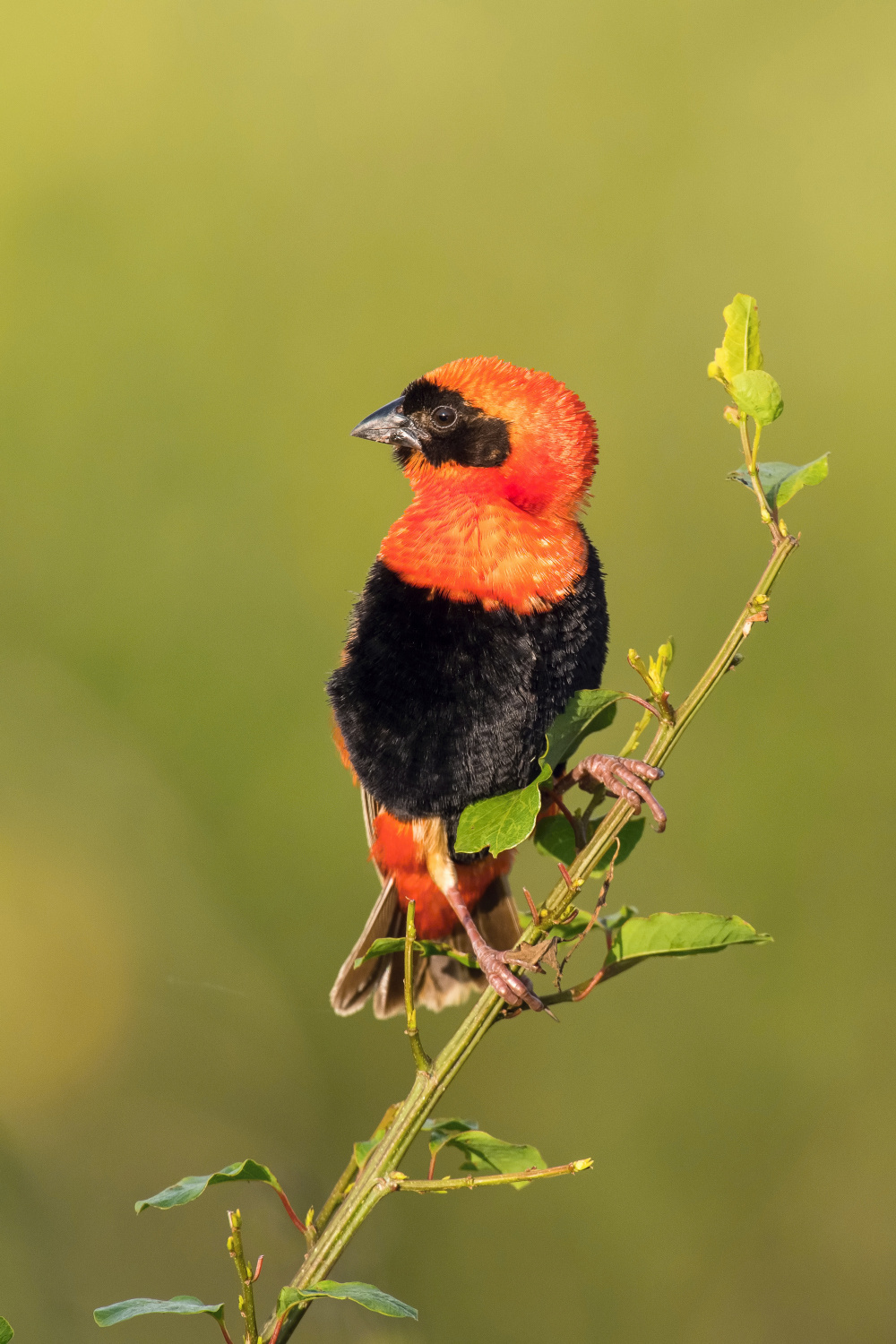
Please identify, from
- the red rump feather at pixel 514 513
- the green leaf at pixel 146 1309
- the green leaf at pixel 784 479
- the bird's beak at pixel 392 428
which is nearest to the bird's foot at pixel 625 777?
the red rump feather at pixel 514 513

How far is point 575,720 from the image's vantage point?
1.60m

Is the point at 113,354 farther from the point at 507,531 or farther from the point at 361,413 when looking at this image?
the point at 507,531

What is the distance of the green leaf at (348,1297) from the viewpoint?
1.27 m

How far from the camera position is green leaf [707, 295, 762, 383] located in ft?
4.75

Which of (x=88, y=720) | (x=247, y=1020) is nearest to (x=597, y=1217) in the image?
(x=247, y=1020)

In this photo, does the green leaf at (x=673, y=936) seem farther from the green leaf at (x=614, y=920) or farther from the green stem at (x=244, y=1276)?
the green stem at (x=244, y=1276)

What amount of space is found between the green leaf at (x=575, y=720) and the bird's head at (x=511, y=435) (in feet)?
1.35

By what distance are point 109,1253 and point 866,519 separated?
433cm

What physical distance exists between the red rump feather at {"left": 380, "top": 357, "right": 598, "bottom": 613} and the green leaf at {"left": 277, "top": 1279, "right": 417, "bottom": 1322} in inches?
40.0

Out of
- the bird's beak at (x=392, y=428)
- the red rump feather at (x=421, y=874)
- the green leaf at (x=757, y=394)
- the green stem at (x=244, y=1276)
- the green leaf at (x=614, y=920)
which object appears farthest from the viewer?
the red rump feather at (x=421, y=874)

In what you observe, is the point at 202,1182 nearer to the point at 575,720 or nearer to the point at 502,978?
the point at 502,978

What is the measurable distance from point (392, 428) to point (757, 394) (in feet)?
2.83

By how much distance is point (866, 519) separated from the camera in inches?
196

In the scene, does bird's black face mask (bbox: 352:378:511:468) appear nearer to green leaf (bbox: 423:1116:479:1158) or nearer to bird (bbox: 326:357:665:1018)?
bird (bbox: 326:357:665:1018)
